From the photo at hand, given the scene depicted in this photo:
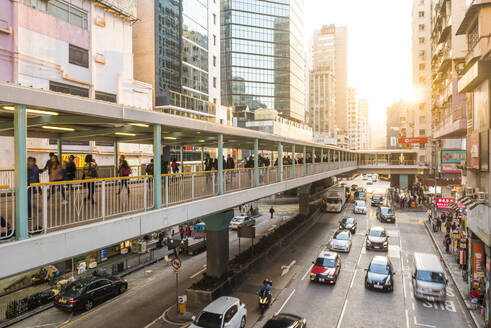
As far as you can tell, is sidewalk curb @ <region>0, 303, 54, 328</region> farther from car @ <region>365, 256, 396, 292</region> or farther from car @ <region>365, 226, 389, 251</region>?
car @ <region>365, 226, 389, 251</region>

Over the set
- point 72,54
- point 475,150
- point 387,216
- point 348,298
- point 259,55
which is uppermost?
point 259,55

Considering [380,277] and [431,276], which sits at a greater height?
[431,276]

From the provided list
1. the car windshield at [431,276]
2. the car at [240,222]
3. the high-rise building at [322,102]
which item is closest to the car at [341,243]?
the car windshield at [431,276]

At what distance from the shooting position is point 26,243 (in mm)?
6379

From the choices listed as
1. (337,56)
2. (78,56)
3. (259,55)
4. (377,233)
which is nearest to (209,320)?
(377,233)

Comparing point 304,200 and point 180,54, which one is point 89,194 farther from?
point 180,54

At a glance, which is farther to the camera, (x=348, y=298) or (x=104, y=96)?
(x=104, y=96)

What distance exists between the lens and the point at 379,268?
17.9 metres

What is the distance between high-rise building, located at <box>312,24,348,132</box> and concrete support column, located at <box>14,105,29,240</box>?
565 ft

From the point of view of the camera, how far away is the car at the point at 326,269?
18.1 m

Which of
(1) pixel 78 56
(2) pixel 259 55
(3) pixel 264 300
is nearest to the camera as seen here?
(3) pixel 264 300

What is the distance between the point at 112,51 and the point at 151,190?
2292cm

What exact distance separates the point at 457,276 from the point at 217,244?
1412 cm

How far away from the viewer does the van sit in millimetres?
15570
